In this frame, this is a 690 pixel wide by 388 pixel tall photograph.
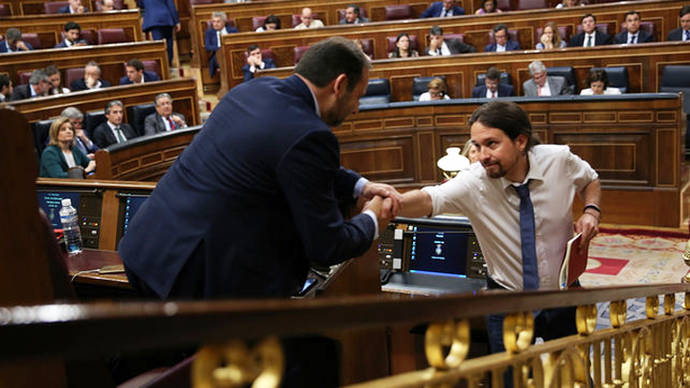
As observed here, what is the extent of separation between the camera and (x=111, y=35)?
8.86 metres

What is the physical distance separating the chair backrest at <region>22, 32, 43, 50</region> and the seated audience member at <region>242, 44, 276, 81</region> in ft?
8.60

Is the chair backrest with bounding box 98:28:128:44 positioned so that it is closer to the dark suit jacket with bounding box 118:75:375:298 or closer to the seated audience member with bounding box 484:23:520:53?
the seated audience member with bounding box 484:23:520:53

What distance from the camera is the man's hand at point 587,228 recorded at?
6.85 feet

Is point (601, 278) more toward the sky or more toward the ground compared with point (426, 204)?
more toward the ground

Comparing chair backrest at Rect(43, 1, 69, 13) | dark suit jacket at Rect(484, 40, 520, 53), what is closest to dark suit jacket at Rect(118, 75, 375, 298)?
dark suit jacket at Rect(484, 40, 520, 53)

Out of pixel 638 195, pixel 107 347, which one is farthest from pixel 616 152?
pixel 107 347

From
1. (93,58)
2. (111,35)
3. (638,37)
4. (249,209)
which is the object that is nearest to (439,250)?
(249,209)

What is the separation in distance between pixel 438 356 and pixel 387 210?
2.95 feet

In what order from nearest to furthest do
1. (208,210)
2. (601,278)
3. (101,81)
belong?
1. (208,210)
2. (601,278)
3. (101,81)

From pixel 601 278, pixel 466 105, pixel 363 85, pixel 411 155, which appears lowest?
pixel 601 278

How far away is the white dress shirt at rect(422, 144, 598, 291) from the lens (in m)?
2.08

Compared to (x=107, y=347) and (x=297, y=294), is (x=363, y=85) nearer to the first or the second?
(x=297, y=294)

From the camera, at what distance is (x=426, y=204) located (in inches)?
80.0

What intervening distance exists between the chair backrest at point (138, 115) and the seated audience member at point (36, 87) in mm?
736
